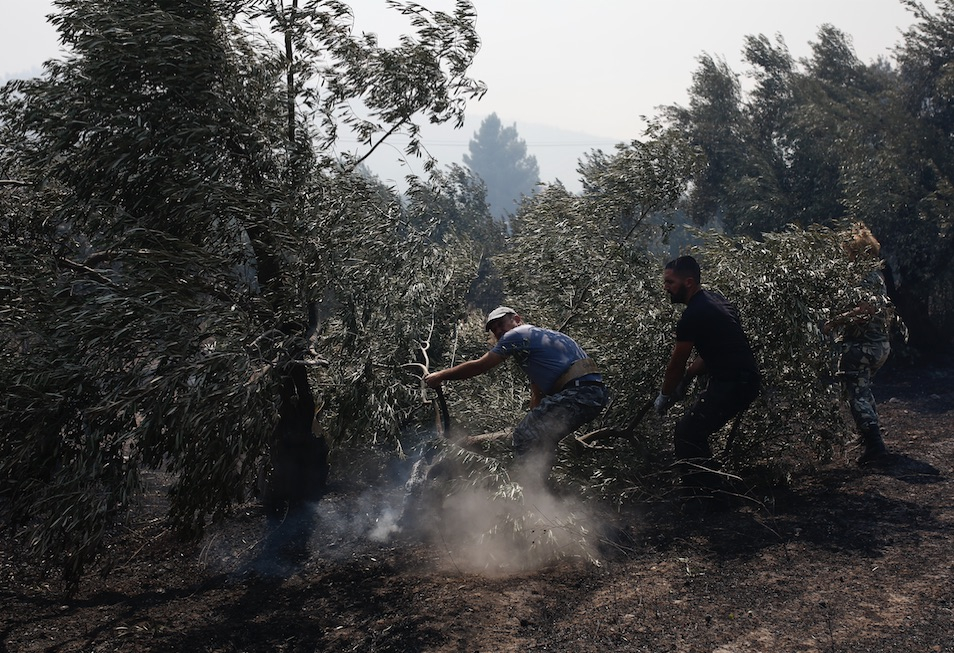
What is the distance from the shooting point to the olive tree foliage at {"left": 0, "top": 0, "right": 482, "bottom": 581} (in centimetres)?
498

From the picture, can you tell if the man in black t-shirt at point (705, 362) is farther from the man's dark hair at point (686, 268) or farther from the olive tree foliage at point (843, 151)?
the olive tree foliage at point (843, 151)

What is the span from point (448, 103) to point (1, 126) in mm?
3914

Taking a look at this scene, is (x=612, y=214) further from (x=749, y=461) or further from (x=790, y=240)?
(x=749, y=461)

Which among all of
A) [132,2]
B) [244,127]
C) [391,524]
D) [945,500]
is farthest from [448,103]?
[945,500]

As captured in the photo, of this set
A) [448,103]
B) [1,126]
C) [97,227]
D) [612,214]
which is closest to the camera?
[97,227]

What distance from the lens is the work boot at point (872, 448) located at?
7.66 metres

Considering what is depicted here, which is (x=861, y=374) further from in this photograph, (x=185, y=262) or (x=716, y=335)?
(x=185, y=262)

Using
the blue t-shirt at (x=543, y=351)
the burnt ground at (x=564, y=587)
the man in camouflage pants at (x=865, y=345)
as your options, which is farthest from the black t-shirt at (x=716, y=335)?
the man in camouflage pants at (x=865, y=345)

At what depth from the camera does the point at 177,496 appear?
516cm

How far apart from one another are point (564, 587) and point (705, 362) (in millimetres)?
2232

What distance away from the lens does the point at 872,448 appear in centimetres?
769

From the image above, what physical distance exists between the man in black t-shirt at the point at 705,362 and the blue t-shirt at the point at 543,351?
2.41ft

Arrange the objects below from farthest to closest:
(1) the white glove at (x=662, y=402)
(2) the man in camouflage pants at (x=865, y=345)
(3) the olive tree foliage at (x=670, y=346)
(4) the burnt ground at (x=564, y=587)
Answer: (2) the man in camouflage pants at (x=865, y=345) < (3) the olive tree foliage at (x=670, y=346) < (1) the white glove at (x=662, y=402) < (4) the burnt ground at (x=564, y=587)

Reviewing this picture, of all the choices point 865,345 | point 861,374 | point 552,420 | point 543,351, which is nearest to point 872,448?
point 861,374
